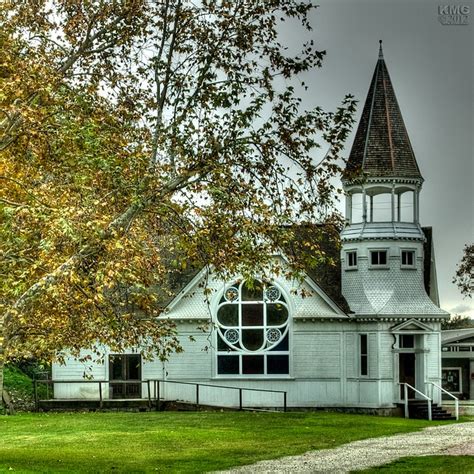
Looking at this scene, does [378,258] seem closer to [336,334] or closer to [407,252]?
[407,252]

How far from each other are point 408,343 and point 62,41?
2399 centimetres

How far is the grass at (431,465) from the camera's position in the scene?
763 inches

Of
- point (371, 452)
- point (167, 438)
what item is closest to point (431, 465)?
point (371, 452)

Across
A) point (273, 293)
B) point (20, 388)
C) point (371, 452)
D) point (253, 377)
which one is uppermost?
point (273, 293)

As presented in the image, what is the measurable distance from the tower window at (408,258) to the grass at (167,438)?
6.97 m

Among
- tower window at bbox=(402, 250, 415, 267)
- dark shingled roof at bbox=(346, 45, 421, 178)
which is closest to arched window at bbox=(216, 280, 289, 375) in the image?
tower window at bbox=(402, 250, 415, 267)

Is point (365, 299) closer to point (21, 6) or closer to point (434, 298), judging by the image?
point (434, 298)

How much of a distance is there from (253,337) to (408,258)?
24.0ft

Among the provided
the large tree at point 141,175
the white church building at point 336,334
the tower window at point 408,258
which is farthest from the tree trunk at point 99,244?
the tower window at point 408,258

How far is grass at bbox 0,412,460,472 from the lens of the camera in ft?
71.4

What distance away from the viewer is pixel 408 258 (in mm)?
42188

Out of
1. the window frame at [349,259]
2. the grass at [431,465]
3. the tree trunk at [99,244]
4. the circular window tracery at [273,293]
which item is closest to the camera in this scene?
the tree trunk at [99,244]

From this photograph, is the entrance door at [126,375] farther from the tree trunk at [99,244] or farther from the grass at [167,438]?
the tree trunk at [99,244]

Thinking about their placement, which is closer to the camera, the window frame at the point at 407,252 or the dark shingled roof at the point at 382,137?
the dark shingled roof at the point at 382,137
